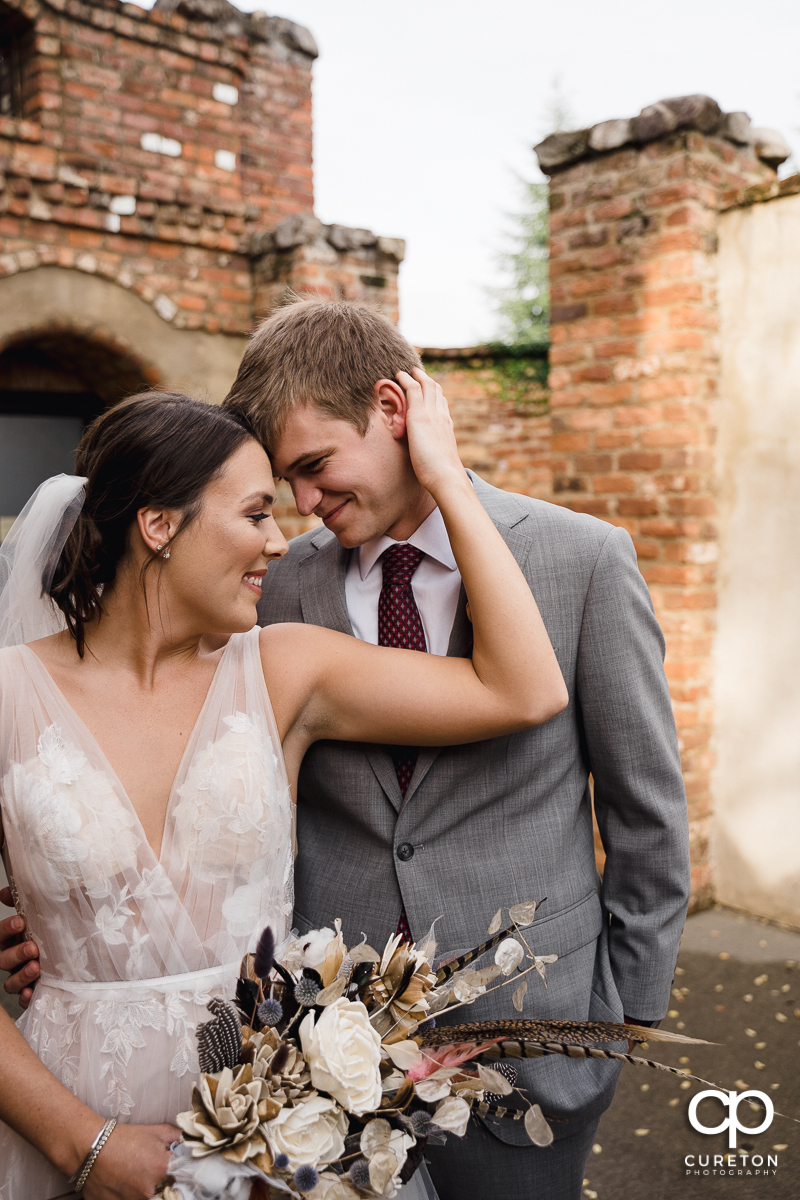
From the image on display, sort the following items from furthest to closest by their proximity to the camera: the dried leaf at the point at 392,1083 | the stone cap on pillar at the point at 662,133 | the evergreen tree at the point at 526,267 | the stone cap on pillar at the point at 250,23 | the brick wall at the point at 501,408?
1. the evergreen tree at the point at 526,267
2. the brick wall at the point at 501,408
3. the stone cap on pillar at the point at 250,23
4. the stone cap on pillar at the point at 662,133
5. the dried leaf at the point at 392,1083

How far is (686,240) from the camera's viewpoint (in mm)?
3729

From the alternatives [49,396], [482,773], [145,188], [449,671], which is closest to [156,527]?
[449,671]

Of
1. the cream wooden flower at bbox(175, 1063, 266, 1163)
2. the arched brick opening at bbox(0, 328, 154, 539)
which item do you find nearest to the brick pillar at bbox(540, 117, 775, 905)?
the arched brick opening at bbox(0, 328, 154, 539)

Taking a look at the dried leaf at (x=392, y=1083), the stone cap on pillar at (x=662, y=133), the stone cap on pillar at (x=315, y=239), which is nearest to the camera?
the dried leaf at (x=392, y=1083)

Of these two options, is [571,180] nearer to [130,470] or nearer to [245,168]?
[130,470]

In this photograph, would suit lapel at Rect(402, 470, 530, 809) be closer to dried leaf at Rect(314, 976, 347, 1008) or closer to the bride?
the bride

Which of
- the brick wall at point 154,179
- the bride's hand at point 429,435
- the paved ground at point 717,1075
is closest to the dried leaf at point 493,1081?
the bride's hand at point 429,435

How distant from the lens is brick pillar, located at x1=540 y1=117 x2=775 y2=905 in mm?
3768

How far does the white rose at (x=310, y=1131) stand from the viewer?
1.02 metres

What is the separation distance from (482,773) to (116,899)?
2.24 ft

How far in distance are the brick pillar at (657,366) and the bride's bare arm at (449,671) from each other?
2.45m

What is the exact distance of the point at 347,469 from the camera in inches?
66.7

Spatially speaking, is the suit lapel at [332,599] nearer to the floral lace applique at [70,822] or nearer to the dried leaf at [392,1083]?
the floral lace applique at [70,822]

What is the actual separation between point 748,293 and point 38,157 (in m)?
3.45
